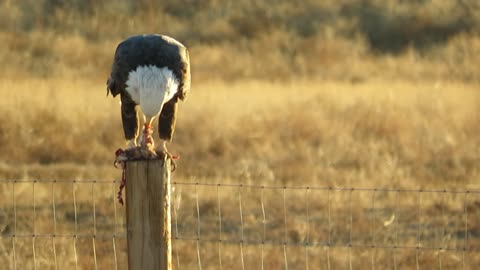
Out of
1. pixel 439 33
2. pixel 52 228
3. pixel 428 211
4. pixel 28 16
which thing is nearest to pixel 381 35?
pixel 439 33

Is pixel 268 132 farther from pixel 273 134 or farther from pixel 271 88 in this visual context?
pixel 271 88

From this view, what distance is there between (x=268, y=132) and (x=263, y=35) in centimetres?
921

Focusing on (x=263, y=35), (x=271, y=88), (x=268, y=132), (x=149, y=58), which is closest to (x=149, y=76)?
(x=149, y=58)

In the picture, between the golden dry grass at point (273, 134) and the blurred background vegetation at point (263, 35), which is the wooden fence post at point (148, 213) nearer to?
the golden dry grass at point (273, 134)

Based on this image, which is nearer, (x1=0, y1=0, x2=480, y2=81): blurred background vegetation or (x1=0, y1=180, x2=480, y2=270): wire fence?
(x1=0, y1=180, x2=480, y2=270): wire fence

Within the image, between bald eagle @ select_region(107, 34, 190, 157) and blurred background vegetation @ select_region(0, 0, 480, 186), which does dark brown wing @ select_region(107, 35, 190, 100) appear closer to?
bald eagle @ select_region(107, 34, 190, 157)

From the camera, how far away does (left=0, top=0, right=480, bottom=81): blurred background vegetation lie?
18.9 m

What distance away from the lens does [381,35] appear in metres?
23.0

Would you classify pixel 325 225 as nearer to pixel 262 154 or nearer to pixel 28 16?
pixel 262 154

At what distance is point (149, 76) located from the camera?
6.60m

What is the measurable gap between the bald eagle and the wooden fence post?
1204 millimetres

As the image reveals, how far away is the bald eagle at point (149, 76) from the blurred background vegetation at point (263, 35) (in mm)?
10663

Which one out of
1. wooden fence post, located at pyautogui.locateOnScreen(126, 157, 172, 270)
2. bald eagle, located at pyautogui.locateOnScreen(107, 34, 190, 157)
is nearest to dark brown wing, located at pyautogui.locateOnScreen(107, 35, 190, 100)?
bald eagle, located at pyautogui.locateOnScreen(107, 34, 190, 157)

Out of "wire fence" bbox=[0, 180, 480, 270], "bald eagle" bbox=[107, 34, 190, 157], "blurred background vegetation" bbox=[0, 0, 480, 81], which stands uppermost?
"blurred background vegetation" bbox=[0, 0, 480, 81]
